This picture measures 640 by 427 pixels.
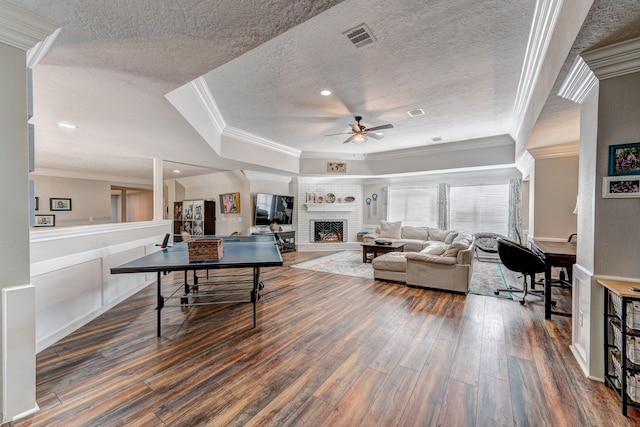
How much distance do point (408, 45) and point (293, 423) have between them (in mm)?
3291

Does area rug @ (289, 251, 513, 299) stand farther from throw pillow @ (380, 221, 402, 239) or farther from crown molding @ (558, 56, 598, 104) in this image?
crown molding @ (558, 56, 598, 104)

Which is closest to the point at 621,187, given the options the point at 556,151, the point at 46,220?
the point at 556,151

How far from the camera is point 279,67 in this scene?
115 inches

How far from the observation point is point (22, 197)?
158cm

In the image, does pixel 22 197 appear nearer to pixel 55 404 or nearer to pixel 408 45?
pixel 55 404

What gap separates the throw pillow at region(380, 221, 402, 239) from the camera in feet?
24.5

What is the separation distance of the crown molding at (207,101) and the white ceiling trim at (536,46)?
341 cm

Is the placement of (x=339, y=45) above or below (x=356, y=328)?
above

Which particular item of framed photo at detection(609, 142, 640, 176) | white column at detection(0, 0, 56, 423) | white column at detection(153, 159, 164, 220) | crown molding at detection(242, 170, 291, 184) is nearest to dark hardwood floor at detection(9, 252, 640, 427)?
white column at detection(0, 0, 56, 423)

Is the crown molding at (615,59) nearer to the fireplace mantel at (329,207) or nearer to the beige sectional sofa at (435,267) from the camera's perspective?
the beige sectional sofa at (435,267)

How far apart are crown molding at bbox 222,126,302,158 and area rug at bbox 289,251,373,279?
2943 millimetres

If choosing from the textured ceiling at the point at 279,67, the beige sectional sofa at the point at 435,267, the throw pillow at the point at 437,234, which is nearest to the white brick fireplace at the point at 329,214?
the throw pillow at the point at 437,234

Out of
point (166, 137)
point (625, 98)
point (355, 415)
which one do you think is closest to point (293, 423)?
point (355, 415)

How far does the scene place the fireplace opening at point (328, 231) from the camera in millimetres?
8266
